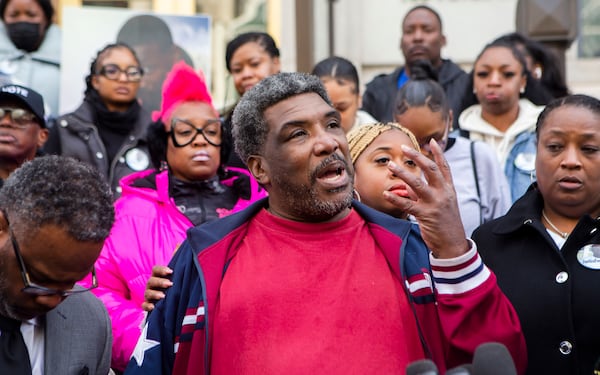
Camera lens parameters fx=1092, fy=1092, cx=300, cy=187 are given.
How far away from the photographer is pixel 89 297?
4.09m

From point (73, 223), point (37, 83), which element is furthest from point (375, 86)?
point (73, 223)

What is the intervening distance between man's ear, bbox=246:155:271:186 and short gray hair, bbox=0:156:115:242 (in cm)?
67

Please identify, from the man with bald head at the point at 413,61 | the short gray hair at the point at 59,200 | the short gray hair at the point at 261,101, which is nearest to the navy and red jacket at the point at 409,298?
the short gray hair at the point at 261,101

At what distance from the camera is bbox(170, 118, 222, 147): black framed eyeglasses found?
18.1ft

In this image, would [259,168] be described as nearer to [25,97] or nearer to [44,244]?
[44,244]

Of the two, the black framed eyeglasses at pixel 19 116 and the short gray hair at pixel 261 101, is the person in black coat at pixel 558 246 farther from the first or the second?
the black framed eyeglasses at pixel 19 116

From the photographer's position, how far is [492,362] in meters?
2.67

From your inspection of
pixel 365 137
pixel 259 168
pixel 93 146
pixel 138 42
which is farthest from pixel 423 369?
pixel 138 42

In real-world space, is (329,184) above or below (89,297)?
above

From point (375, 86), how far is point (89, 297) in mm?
4356

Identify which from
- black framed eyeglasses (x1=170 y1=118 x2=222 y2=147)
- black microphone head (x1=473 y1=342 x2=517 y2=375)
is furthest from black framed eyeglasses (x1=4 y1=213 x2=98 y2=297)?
black framed eyeglasses (x1=170 y1=118 x2=222 y2=147)

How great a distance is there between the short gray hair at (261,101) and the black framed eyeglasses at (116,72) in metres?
3.13

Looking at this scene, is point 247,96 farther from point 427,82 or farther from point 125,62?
point 125,62

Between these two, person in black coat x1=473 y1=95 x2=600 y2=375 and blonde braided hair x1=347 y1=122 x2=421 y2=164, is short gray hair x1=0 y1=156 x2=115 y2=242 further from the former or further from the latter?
person in black coat x1=473 y1=95 x2=600 y2=375
